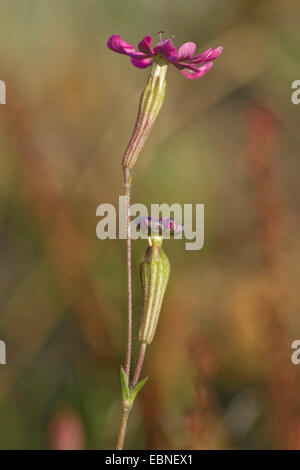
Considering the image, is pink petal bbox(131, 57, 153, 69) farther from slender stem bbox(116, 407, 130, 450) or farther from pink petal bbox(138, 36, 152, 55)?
slender stem bbox(116, 407, 130, 450)

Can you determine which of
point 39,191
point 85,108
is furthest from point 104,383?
point 85,108

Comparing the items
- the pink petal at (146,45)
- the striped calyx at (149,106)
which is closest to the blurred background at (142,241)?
the striped calyx at (149,106)

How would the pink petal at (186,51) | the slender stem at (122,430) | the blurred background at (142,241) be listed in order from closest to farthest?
the slender stem at (122,430) < the pink petal at (186,51) < the blurred background at (142,241)

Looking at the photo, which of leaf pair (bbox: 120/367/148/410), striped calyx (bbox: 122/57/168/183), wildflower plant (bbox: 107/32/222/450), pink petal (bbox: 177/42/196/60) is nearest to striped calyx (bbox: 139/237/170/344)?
wildflower plant (bbox: 107/32/222/450)

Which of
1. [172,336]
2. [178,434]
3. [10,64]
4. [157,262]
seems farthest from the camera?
[10,64]

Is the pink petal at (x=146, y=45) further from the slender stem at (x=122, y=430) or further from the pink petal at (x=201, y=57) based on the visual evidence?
the slender stem at (x=122, y=430)

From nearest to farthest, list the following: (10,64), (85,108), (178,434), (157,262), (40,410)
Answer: (157,262) < (178,434) < (40,410) < (10,64) < (85,108)

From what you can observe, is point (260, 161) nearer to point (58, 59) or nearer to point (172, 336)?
point (172, 336)
